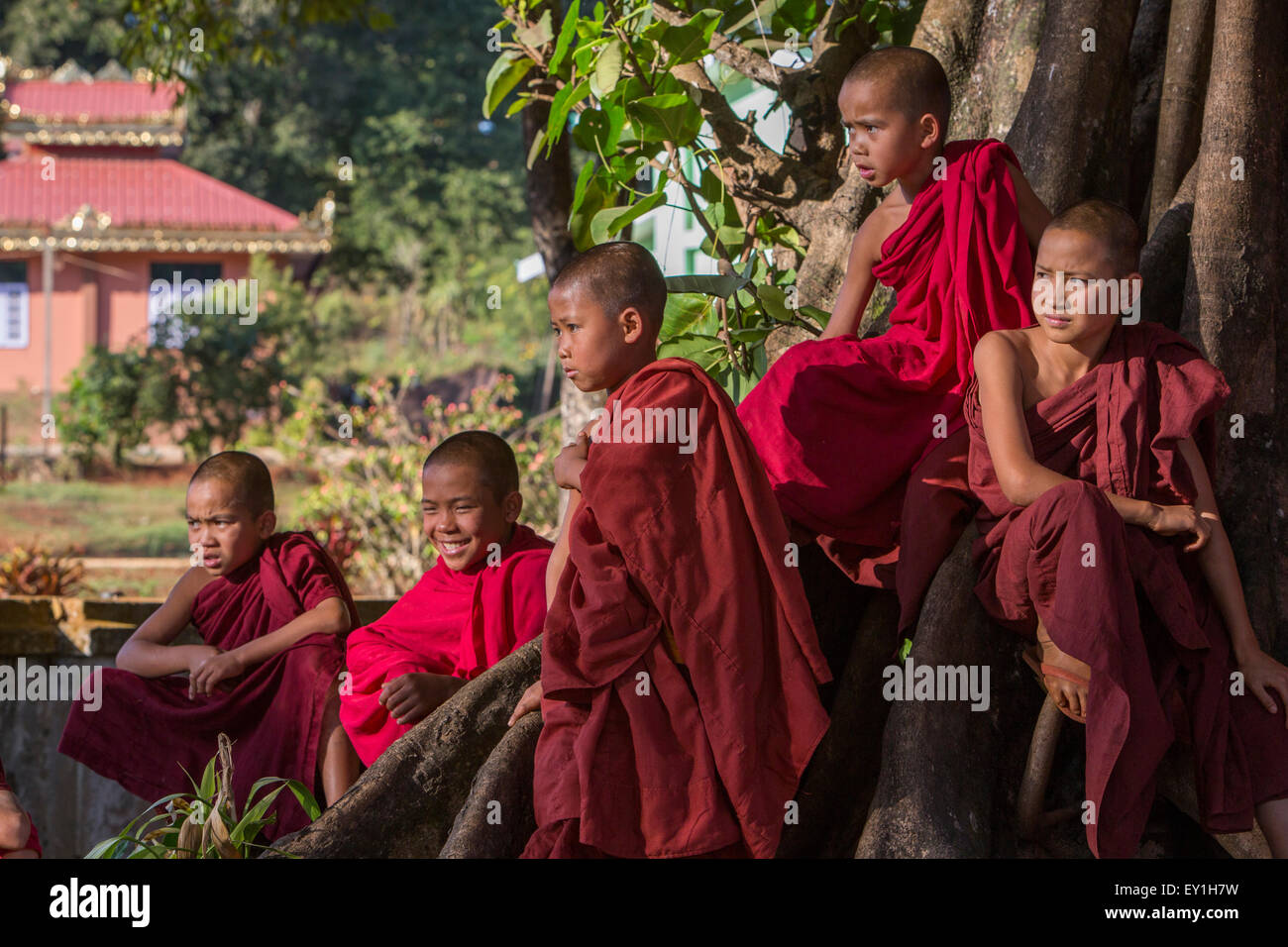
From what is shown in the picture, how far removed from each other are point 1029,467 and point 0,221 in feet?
64.6

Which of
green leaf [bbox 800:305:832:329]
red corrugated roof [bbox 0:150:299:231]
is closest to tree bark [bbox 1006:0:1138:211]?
green leaf [bbox 800:305:832:329]

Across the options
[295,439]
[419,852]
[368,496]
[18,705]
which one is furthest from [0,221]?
[419,852]

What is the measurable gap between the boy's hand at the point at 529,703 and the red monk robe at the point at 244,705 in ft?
3.09

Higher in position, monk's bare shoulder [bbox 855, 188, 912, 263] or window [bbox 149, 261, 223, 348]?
window [bbox 149, 261, 223, 348]

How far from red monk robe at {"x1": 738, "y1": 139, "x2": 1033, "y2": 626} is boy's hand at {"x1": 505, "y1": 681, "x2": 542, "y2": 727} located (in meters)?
0.76

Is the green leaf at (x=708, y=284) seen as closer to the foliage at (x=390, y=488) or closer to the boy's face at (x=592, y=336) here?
the boy's face at (x=592, y=336)

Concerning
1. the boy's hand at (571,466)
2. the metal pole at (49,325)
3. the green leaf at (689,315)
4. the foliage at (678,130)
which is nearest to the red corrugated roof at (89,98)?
the metal pole at (49,325)

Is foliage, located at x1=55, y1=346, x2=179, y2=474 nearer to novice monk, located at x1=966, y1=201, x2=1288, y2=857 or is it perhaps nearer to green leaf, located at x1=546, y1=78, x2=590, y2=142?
green leaf, located at x1=546, y1=78, x2=590, y2=142

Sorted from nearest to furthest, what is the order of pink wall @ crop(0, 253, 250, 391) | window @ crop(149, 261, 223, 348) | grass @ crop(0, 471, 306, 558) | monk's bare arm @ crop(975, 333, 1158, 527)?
monk's bare arm @ crop(975, 333, 1158, 527) < grass @ crop(0, 471, 306, 558) < window @ crop(149, 261, 223, 348) < pink wall @ crop(0, 253, 250, 391)

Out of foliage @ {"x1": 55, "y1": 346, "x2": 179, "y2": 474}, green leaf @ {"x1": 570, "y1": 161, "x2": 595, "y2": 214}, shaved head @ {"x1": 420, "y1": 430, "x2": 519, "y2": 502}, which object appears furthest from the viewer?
foliage @ {"x1": 55, "y1": 346, "x2": 179, "y2": 474}

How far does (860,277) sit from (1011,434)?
3.06ft

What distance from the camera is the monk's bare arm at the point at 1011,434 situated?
301 cm

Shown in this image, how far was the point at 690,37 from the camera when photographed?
4488mm

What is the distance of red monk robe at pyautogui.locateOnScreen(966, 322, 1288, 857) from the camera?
2.85 metres
